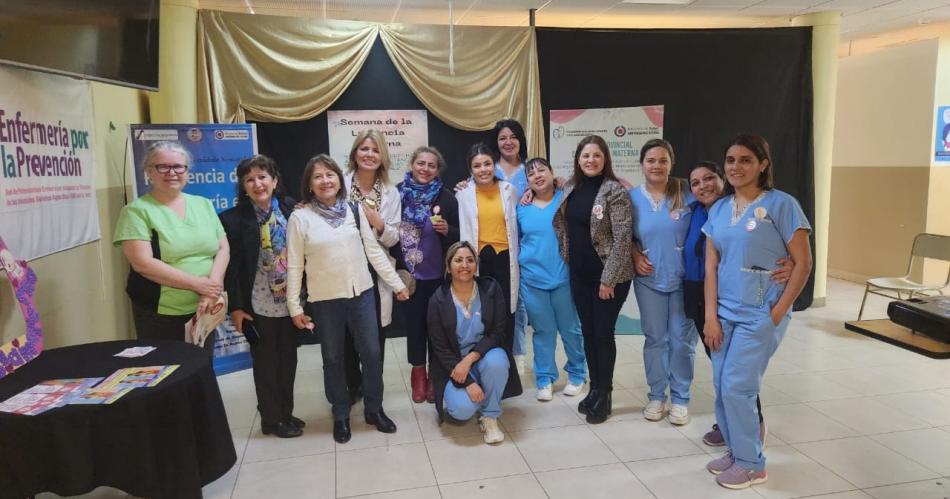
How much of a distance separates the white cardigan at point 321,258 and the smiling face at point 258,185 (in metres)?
0.16

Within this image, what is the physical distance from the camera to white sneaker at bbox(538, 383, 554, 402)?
3.42 metres

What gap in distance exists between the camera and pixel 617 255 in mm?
2947

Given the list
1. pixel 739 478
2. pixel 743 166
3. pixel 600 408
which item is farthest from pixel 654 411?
pixel 743 166

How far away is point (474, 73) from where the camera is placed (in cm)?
468

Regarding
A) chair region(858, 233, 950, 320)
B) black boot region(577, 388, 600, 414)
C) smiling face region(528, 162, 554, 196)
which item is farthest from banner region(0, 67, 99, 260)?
chair region(858, 233, 950, 320)

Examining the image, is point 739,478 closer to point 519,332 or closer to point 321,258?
point 519,332

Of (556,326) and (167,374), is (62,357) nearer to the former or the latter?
(167,374)

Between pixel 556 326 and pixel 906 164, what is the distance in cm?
493

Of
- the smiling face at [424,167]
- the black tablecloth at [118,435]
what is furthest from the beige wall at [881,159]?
the black tablecloth at [118,435]

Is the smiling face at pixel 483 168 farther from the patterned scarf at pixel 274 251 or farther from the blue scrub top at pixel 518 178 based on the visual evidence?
the patterned scarf at pixel 274 251

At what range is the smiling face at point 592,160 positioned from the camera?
3.00 m

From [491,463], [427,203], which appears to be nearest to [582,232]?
[427,203]

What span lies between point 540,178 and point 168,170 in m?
1.79

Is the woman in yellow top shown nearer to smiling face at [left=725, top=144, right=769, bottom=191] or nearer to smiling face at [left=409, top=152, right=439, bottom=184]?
smiling face at [left=409, top=152, right=439, bottom=184]
